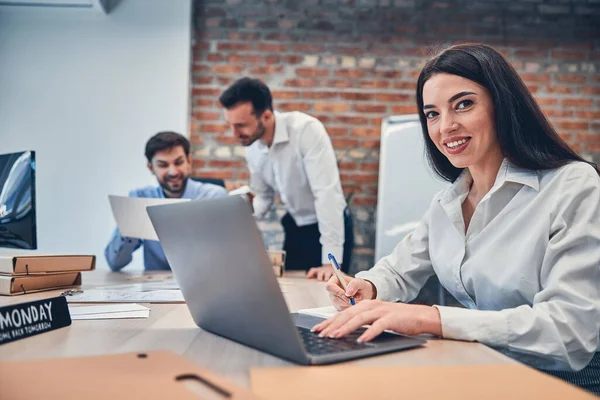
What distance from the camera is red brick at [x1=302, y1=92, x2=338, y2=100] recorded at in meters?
3.53

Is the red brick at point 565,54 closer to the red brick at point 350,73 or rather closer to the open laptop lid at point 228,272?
the red brick at point 350,73

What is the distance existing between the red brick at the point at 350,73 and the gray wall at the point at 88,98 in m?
1.02

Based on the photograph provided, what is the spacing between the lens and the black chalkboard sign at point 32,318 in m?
0.77

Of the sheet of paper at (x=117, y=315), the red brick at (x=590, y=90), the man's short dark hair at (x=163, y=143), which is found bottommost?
the sheet of paper at (x=117, y=315)

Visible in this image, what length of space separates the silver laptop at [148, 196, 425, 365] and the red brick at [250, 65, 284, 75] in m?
2.75

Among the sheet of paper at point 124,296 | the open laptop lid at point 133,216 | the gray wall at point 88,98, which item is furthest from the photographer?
the gray wall at point 88,98

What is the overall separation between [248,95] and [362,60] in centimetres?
123

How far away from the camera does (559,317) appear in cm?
85

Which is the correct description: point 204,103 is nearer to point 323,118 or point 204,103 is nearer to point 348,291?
point 323,118

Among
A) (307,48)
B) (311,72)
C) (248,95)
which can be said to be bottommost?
(248,95)

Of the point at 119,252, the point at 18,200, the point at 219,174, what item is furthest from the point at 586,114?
the point at 18,200

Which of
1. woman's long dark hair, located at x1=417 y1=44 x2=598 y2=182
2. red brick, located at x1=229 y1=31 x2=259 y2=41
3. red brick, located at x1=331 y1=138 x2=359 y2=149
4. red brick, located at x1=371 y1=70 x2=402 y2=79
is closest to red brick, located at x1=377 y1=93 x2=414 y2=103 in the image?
red brick, located at x1=371 y1=70 x2=402 y2=79

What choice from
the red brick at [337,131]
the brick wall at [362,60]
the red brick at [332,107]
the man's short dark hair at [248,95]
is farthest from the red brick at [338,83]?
the man's short dark hair at [248,95]

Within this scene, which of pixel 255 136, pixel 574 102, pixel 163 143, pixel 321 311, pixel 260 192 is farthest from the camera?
pixel 574 102
